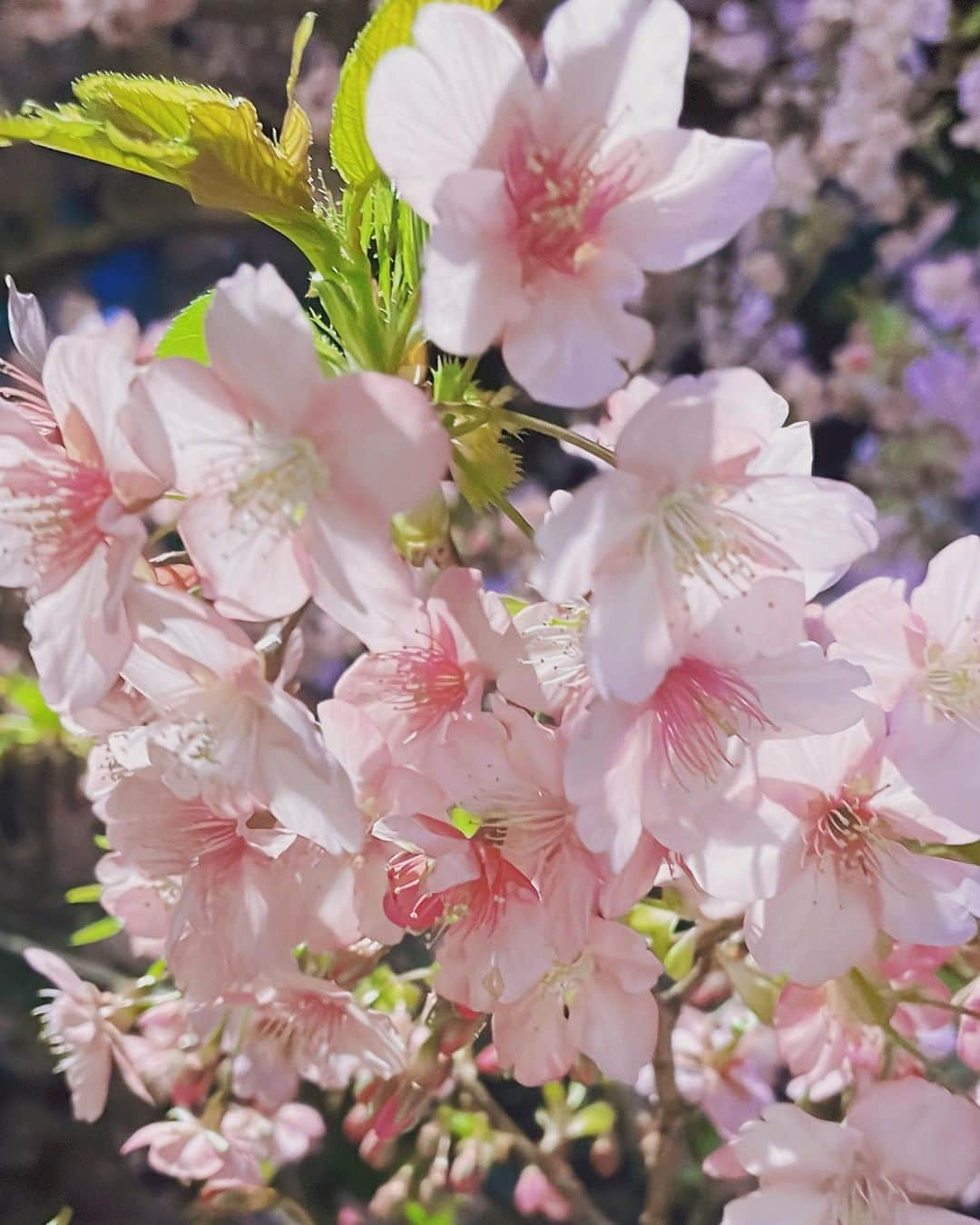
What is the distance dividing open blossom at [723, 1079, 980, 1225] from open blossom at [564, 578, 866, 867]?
17 centimetres

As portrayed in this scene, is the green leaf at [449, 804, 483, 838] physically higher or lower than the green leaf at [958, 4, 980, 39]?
lower

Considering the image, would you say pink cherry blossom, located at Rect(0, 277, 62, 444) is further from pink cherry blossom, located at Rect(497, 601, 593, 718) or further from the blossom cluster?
pink cherry blossom, located at Rect(497, 601, 593, 718)

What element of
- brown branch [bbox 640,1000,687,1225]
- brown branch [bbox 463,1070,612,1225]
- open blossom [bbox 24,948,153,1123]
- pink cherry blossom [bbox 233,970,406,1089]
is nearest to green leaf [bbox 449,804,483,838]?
pink cherry blossom [bbox 233,970,406,1089]

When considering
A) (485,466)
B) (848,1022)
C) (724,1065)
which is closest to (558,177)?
(485,466)

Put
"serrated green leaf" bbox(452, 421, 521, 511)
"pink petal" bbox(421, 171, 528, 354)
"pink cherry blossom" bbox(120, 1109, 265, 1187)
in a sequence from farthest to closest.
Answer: "pink cherry blossom" bbox(120, 1109, 265, 1187), "serrated green leaf" bbox(452, 421, 521, 511), "pink petal" bbox(421, 171, 528, 354)

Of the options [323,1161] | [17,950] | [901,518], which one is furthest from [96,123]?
[901,518]

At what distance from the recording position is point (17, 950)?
1348 millimetres

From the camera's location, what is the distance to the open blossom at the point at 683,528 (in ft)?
1.13

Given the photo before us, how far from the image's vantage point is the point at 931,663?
1.45 feet

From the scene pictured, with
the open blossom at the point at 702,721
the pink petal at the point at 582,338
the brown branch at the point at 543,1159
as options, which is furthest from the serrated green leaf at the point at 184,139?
the brown branch at the point at 543,1159

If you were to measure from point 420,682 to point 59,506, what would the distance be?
158mm

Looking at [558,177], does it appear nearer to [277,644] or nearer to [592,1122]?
[277,644]

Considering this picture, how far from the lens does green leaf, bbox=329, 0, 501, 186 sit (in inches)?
15.5

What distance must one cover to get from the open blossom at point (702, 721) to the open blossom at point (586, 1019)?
0.09m
